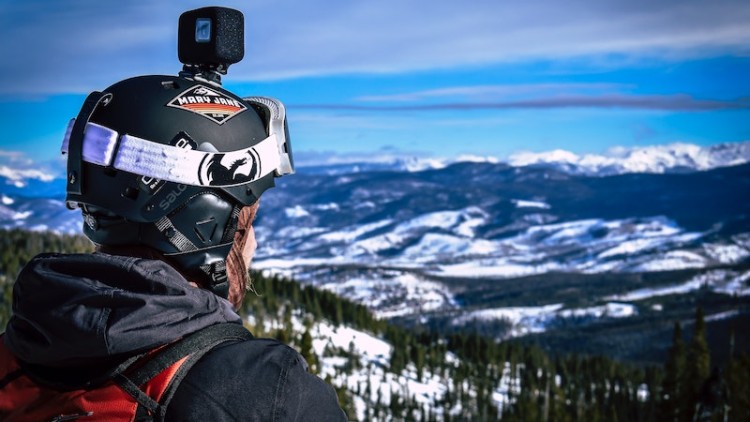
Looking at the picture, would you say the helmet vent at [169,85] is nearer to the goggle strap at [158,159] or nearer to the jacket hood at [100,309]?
the goggle strap at [158,159]

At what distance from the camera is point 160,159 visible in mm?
4625

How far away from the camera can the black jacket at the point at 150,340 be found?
3.75 meters

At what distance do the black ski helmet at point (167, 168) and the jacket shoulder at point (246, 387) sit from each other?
1.06 metres

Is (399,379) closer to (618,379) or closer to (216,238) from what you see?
(618,379)

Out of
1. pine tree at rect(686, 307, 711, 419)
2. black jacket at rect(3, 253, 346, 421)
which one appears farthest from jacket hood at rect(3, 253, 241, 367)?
pine tree at rect(686, 307, 711, 419)

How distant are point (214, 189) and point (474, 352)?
626ft

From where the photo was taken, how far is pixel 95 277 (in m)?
3.96

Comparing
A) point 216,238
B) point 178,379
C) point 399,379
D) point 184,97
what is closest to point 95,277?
point 178,379

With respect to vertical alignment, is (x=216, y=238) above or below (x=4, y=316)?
above

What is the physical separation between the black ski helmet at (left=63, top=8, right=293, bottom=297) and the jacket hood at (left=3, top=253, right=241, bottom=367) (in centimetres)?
69

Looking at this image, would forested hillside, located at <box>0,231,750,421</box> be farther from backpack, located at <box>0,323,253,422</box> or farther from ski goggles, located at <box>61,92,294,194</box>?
backpack, located at <box>0,323,253,422</box>

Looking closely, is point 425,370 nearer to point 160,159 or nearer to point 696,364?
point 696,364

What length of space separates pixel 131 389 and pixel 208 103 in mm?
1805

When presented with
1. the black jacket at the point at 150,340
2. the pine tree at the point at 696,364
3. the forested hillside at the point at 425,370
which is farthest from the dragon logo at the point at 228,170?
the forested hillside at the point at 425,370
